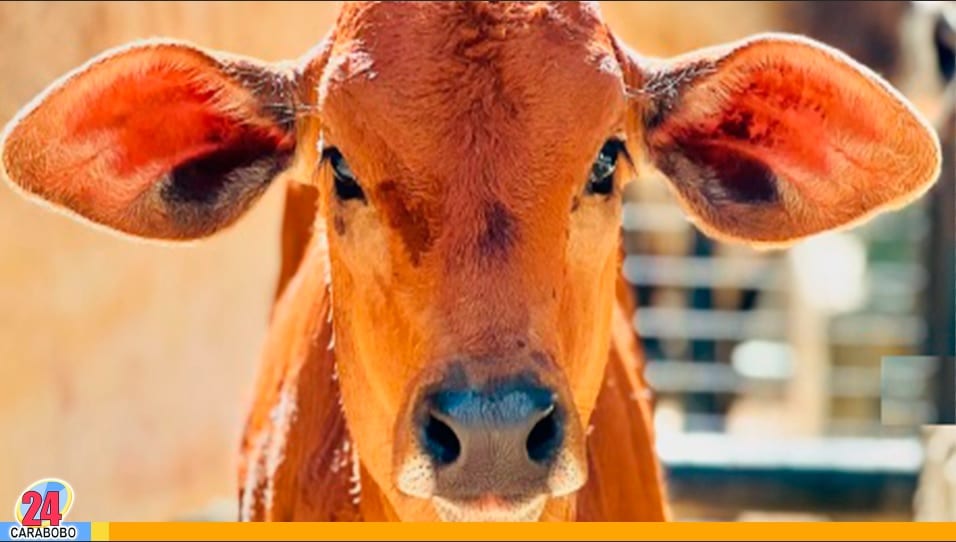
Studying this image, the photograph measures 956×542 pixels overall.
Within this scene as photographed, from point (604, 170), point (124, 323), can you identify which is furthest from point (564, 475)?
point (124, 323)

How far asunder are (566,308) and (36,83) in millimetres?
2403

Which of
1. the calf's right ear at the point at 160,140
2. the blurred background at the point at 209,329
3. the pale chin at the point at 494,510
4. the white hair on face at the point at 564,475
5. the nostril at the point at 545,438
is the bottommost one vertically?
the pale chin at the point at 494,510

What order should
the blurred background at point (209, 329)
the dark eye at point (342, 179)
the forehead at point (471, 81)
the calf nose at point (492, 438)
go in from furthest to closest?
the blurred background at point (209, 329), the dark eye at point (342, 179), the forehead at point (471, 81), the calf nose at point (492, 438)

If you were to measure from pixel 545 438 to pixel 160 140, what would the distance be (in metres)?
0.81

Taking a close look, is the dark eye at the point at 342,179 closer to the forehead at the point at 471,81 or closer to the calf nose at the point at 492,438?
the forehead at the point at 471,81

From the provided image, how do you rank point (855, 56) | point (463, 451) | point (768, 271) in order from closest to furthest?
1. point (463, 451)
2. point (855, 56)
3. point (768, 271)

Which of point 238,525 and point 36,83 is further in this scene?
point 36,83

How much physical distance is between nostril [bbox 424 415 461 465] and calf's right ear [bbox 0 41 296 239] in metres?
0.60

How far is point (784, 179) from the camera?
3.09m

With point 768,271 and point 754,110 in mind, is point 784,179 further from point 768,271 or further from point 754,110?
point 768,271

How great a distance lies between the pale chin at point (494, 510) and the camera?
2584 millimetres

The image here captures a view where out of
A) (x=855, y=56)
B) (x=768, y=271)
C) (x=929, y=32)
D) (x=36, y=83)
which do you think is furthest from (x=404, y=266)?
(x=768, y=271)

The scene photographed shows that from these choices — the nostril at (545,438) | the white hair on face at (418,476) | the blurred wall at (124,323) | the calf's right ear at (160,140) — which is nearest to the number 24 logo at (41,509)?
the calf's right ear at (160,140)

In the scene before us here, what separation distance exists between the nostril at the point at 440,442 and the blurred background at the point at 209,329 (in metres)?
1.59
